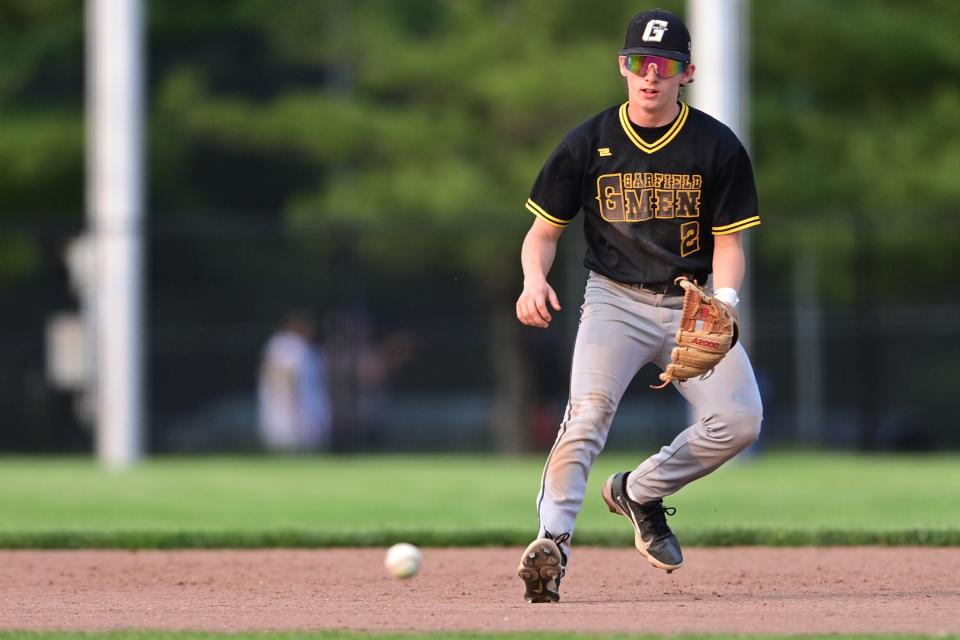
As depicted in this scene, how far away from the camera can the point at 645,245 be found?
266 inches

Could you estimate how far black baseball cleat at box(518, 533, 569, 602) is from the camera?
636 centimetres

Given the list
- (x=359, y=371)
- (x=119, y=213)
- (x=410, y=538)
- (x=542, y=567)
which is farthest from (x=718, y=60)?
(x=542, y=567)

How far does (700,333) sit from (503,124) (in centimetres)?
1664

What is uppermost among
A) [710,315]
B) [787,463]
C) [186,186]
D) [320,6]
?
[320,6]

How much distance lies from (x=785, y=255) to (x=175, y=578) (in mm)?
16766

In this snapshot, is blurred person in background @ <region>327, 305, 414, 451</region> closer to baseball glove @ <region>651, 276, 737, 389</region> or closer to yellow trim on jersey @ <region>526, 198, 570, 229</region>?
yellow trim on jersey @ <region>526, 198, 570, 229</region>

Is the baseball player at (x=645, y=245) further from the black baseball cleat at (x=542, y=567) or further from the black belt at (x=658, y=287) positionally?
the black baseball cleat at (x=542, y=567)

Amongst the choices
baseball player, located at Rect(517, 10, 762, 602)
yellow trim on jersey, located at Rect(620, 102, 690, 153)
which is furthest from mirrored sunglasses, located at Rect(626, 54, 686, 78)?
yellow trim on jersey, located at Rect(620, 102, 690, 153)

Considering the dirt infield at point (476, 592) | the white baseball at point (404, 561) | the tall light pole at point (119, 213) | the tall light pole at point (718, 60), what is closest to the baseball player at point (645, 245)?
the dirt infield at point (476, 592)

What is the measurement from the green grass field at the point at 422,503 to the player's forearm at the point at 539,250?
291 centimetres

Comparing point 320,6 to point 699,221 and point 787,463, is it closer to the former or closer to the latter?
point 787,463

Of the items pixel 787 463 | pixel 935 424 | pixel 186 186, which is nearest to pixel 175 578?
pixel 787 463

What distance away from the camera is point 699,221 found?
6.75 m

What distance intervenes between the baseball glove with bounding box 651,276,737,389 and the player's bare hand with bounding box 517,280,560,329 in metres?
0.48
